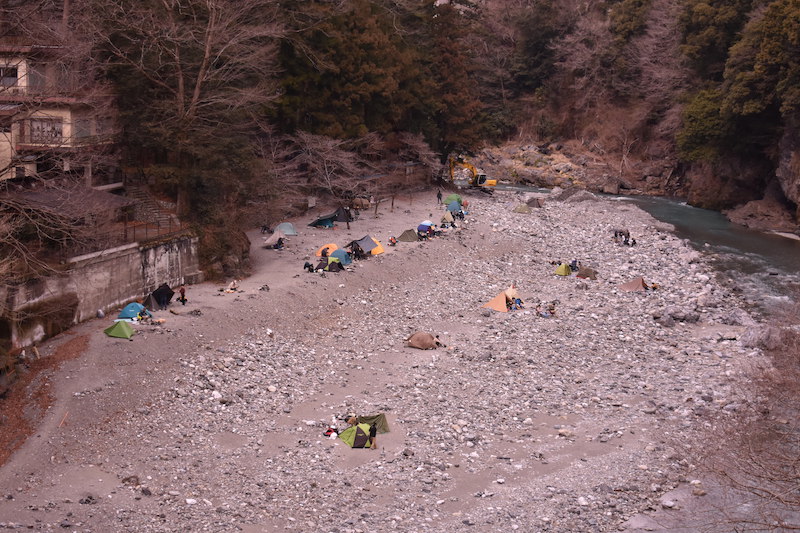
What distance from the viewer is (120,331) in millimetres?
22125

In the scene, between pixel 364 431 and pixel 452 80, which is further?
pixel 452 80

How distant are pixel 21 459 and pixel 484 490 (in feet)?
34.4

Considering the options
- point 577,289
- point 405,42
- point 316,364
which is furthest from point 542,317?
point 405,42

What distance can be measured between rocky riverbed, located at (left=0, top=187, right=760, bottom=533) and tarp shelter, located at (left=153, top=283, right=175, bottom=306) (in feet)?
3.48

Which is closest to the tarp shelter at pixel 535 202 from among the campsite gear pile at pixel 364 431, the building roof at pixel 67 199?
the building roof at pixel 67 199

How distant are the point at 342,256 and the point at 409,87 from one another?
20.9 meters

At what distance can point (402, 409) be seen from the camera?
2077cm

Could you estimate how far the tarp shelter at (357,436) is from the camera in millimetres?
18703

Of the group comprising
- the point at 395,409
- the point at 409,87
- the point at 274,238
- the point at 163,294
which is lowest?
the point at 395,409

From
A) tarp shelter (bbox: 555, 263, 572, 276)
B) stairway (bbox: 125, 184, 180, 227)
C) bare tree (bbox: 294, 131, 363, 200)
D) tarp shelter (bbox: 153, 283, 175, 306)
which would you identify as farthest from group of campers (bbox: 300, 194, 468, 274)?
tarp shelter (bbox: 555, 263, 572, 276)

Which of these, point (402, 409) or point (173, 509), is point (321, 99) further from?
point (173, 509)

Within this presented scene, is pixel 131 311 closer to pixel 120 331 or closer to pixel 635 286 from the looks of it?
pixel 120 331

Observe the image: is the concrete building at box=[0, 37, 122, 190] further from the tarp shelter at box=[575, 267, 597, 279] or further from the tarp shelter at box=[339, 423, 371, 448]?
the tarp shelter at box=[575, 267, 597, 279]

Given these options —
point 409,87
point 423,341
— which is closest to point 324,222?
point 423,341
